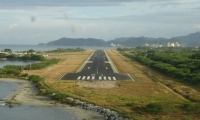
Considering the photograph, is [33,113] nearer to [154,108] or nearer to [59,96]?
[59,96]

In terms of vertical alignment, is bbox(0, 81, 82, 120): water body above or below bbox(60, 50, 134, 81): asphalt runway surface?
below

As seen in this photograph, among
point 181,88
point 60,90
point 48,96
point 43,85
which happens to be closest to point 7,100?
point 48,96

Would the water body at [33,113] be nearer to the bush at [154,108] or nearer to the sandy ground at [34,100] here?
the sandy ground at [34,100]

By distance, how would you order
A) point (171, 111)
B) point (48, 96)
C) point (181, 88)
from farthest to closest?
point (181, 88)
point (48, 96)
point (171, 111)

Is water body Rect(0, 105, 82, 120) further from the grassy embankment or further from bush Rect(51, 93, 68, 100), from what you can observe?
the grassy embankment

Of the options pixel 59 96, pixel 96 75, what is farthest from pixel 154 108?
pixel 96 75

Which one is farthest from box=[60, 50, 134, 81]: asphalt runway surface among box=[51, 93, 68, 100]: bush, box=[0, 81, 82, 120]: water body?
box=[0, 81, 82, 120]: water body

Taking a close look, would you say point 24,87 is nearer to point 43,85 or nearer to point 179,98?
point 43,85

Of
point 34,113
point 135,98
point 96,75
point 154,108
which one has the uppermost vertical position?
point 154,108
